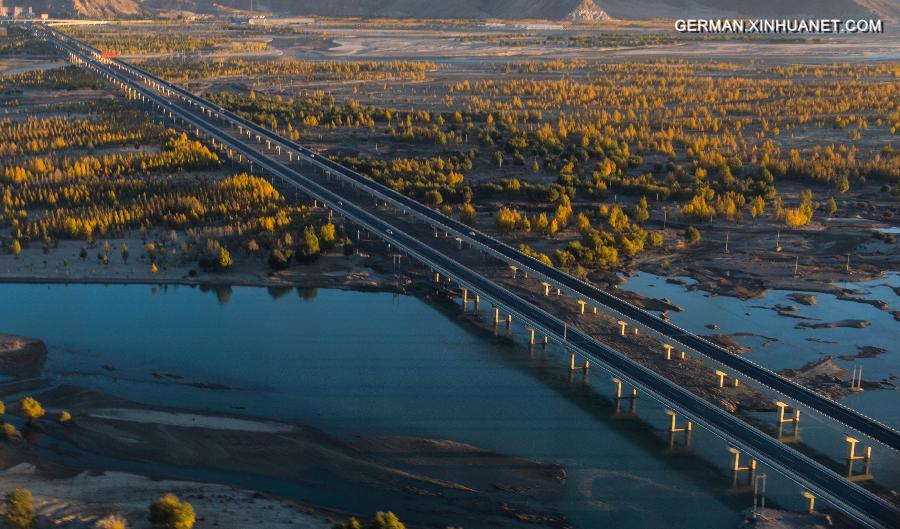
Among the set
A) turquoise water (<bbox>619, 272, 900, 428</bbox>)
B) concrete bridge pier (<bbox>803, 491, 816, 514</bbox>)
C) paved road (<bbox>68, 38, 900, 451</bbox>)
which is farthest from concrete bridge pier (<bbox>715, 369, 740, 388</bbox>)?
concrete bridge pier (<bbox>803, 491, 816, 514</bbox>)

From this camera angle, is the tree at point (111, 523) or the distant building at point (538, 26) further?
the distant building at point (538, 26)

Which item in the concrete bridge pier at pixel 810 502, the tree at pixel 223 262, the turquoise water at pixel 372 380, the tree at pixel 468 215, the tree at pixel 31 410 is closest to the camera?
the concrete bridge pier at pixel 810 502

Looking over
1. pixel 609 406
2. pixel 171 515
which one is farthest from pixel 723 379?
pixel 171 515

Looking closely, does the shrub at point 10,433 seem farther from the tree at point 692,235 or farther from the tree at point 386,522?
the tree at point 692,235

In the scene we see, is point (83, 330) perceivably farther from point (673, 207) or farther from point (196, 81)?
point (196, 81)

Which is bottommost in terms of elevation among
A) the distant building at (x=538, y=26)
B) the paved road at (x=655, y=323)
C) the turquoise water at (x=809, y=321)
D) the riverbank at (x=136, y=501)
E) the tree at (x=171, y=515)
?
the riverbank at (x=136, y=501)

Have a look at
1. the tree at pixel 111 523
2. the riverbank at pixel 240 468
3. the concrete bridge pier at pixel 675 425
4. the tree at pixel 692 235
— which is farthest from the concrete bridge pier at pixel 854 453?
the tree at pixel 692 235

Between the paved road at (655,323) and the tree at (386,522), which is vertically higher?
the paved road at (655,323)
